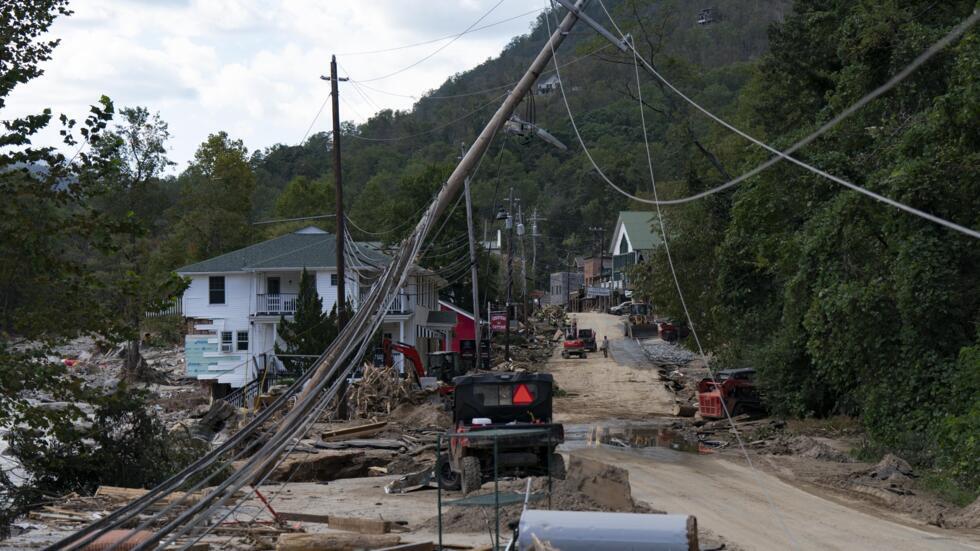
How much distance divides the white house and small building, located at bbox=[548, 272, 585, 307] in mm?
85132

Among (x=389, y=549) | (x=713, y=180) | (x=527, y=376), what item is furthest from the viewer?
(x=713, y=180)

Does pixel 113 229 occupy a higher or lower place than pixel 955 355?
higher

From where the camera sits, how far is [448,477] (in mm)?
20562

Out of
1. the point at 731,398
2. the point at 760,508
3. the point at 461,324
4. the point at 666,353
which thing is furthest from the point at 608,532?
the point at 461,324

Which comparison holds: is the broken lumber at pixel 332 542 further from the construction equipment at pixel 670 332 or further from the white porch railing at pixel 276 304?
the construction equipment at pixel 670 332

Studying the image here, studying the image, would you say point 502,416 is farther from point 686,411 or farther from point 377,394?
point 686,411

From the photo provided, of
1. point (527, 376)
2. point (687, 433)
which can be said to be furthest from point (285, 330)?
point (527, 376)

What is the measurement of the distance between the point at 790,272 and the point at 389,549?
2282 centimetres

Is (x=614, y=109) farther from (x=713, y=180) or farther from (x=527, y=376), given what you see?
(x=527, y=376)

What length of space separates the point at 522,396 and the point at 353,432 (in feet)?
38.9

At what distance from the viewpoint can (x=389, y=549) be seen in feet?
41.4

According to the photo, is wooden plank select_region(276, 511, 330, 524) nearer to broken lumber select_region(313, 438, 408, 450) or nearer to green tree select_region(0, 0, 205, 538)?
green tree select_region(0, 0, 205, 538)

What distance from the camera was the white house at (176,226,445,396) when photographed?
171ft

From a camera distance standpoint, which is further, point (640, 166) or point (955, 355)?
point (640, 166)
